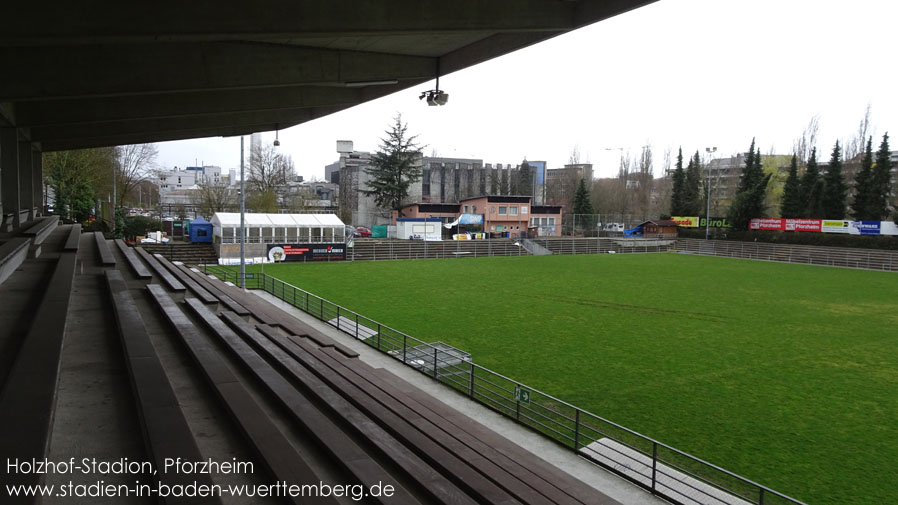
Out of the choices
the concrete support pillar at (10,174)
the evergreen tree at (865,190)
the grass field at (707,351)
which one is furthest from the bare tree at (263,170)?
the evergreen tree at (865,190)

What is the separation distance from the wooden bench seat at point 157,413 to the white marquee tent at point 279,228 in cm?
3250

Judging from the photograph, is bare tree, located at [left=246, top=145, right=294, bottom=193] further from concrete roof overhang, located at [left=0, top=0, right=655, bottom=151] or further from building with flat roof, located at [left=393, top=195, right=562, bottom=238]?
concrete roof overhang, located at [left=0, top=0, right=655, bottom=151]

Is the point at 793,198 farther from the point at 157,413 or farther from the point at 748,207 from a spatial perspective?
the point at 157,413

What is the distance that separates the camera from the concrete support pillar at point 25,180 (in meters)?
14.6

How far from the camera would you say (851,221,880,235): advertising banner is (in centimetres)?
4518

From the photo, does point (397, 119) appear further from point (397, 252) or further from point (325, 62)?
point (325, 62)

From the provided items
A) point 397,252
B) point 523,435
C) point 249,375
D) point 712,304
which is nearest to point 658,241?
point 397,252

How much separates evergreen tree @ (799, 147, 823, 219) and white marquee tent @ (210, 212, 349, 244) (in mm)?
49800

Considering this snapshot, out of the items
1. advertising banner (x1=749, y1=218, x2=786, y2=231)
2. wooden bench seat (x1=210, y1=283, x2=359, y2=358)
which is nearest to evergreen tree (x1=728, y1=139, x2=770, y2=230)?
advertising banner (x1=749, y1=218, x2=786, y2=231)

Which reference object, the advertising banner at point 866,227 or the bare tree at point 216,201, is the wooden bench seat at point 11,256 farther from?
the advertising banner at point 866,227

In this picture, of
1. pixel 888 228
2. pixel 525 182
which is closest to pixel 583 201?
pixel 525 182

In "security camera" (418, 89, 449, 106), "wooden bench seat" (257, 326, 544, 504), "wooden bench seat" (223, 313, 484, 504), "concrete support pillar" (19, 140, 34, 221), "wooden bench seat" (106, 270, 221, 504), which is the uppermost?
"security camera" (418, 89, 449, 106)

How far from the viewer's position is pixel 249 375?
596 centimetres

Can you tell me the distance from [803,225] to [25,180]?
193 feet
